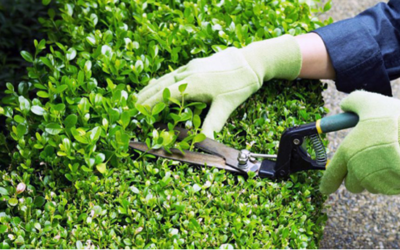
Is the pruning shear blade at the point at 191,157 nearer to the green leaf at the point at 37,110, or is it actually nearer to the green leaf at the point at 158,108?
the green leaf at the point at 158,108

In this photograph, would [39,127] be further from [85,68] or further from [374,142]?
[374,142]

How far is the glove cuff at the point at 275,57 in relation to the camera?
2002 millimetres

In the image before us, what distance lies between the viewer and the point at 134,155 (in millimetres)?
1842

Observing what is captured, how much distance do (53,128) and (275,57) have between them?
2.82 feet

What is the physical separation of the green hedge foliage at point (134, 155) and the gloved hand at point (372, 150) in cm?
15

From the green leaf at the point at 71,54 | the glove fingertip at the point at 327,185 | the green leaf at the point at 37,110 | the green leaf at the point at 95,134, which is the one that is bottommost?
the glove fingertip at the point at 327,185

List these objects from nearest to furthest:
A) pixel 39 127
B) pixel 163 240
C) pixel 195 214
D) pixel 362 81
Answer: pixel 163 240 → pixel 195 214 → pixel 39 127 → pixel 362 81

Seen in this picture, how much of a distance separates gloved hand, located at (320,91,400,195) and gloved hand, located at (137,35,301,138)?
1.23ft

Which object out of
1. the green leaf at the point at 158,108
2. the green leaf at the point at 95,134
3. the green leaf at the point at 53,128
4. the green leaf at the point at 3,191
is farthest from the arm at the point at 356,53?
the green leaf at the point at 3,191

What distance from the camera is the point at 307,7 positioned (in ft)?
8.02

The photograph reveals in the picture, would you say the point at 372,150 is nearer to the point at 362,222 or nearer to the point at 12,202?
the point at 12,202

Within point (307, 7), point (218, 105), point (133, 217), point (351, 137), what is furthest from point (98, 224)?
point (307, 7)

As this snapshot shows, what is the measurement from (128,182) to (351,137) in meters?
0.73

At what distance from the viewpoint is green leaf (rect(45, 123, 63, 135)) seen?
1733 mm
